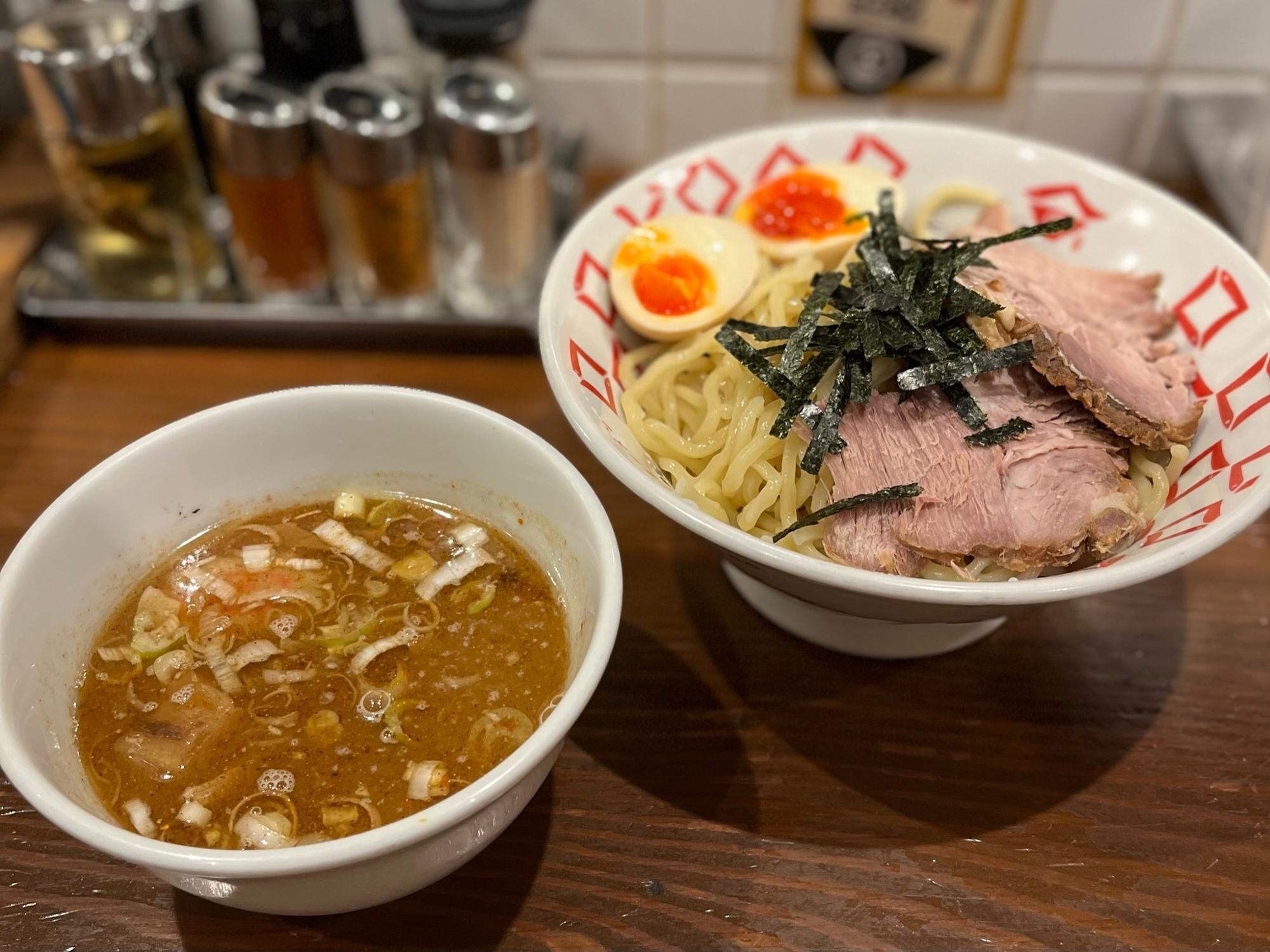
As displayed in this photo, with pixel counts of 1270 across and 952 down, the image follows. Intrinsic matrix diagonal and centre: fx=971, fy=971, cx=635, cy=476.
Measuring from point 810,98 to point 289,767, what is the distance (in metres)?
2.19

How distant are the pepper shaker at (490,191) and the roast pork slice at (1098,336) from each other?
1.01m

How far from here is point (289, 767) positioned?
114cm

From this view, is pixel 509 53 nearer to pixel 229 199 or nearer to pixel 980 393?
pixel 229 199

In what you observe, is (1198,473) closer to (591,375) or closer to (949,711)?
(949,711)

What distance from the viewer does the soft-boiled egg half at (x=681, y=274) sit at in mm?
1656

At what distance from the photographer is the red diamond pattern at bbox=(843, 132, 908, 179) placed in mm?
1946

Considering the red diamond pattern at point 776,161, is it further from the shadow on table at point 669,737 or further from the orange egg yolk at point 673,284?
the shadow on table at point 669,737

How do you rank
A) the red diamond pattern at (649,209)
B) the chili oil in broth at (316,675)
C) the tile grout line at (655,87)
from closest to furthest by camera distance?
the chili oil in broth at (316,675) < the red diamond pattern at (649,209) < the tile grout line at (655,87)

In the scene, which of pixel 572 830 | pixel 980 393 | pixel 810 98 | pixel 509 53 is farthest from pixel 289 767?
pixel 810 98

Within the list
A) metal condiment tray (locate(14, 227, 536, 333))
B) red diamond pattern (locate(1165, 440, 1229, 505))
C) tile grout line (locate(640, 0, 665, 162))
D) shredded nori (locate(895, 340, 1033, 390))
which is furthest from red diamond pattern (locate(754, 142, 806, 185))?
red diamond pattern (locate(1165, 440, 1229, 505))

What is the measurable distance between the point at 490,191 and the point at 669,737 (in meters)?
1.33

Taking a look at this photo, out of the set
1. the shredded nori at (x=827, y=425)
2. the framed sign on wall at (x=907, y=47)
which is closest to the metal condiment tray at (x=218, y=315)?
the shredded nori at (x=827, y=425)

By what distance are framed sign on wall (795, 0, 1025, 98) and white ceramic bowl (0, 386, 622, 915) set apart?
1683mm

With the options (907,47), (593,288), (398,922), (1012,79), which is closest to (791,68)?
(907,47)
